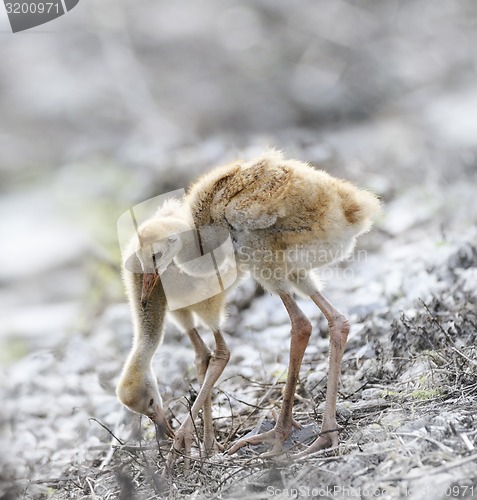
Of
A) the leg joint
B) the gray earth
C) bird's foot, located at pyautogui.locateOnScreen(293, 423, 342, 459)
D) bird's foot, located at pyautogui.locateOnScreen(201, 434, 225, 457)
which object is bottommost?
the gray earth

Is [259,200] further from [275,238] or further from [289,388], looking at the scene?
[289,388]

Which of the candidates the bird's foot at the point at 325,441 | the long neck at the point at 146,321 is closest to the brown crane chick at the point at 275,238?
the bird's foot at the point at 325,441

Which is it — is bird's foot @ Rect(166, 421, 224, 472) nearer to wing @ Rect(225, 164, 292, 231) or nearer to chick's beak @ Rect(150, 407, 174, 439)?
chick's beak @ Rect(150, 407, 174, 439)

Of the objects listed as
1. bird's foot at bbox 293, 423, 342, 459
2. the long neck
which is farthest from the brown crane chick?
the long neck

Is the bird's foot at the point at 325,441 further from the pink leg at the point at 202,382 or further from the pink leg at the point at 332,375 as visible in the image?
the pink leg at the point at 202,382

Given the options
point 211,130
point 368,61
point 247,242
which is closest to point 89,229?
point 211,130

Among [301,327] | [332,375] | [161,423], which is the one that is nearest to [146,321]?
[161,423]
